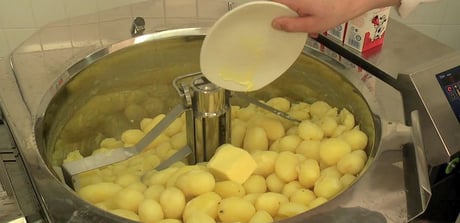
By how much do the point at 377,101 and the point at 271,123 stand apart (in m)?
0.18

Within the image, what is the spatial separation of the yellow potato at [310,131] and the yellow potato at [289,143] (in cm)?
1

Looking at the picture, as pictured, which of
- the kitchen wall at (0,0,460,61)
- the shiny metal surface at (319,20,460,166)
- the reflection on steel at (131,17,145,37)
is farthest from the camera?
the kitchen wall at (0,0,460,61)

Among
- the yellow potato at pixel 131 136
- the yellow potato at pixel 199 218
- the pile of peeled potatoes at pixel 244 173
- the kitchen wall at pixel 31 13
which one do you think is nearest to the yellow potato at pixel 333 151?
the pile of peeled potatoes at pixel 244 173

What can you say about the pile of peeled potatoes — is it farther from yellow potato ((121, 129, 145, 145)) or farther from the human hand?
the human hand

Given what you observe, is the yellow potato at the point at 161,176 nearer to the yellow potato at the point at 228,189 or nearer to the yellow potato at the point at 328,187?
the yellow potato at the point at 228,189

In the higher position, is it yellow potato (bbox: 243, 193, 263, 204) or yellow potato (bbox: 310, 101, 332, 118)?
yellow potato (bbox: 310, 101, 332, 118)


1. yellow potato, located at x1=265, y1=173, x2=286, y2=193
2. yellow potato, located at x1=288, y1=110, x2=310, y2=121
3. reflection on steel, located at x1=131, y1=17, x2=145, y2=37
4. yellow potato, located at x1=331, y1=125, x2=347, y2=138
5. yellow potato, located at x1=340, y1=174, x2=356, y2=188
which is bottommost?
yellow potato, located at x1=265, y1=173, x2=286, y2=193

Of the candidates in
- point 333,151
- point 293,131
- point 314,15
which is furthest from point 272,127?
point 314,15

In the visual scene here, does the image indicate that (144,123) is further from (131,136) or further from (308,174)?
(308,174)

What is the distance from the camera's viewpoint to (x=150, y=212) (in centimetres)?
65

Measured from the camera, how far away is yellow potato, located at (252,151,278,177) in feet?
2.52

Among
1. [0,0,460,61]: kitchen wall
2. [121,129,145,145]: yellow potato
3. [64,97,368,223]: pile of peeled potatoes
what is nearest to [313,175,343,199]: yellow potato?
[64,97,368,223]: pile of peeled potatoes

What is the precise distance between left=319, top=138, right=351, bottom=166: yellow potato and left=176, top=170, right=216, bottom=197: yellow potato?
0.58 feet

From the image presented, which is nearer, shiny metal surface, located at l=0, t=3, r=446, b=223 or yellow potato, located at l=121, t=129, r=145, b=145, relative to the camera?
shiny metal surface, located at l=0, t=3, r=446, b=223
